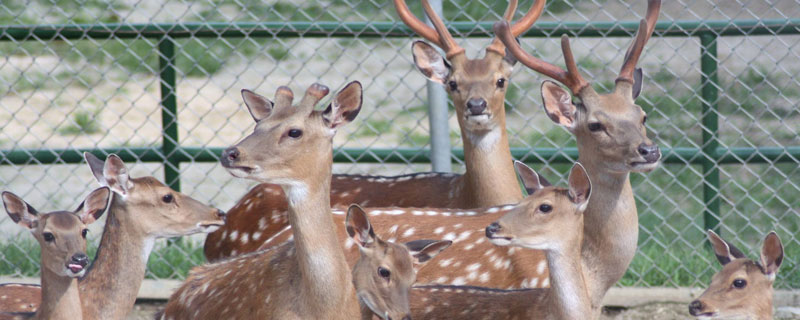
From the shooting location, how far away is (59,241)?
512cm

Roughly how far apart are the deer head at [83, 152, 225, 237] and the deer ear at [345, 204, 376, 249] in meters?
1.07

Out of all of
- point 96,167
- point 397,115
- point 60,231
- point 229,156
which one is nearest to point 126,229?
point 96,167

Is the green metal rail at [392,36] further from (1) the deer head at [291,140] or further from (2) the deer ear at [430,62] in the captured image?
(1) the deer head at [291,140]

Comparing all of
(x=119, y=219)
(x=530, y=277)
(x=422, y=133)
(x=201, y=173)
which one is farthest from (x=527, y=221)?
(x=422, y=133)

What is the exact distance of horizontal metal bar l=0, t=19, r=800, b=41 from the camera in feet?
23.3

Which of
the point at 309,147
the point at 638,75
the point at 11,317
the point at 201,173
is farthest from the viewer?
the point at 201,173

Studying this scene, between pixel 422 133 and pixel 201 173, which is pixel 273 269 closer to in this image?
pixel 201 173

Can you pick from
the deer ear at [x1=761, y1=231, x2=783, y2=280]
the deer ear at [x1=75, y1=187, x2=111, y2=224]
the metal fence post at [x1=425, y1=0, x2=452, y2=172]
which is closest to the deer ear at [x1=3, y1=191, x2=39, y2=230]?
the deer ear at [x1=75, y1=187, x2=111, y2=224]

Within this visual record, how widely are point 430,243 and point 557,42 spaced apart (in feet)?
25.9

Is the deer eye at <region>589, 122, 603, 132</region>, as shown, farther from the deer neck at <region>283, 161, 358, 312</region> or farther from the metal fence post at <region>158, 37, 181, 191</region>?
the metal fence post at <region>158, 37, 181, 191</region>

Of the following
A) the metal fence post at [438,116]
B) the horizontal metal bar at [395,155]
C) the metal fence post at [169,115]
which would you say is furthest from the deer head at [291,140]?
the metal fence post at [169,115]

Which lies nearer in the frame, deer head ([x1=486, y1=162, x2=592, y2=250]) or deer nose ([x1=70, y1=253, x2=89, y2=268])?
deer head ([x1=486, y1=162, x2=592, y2=250])

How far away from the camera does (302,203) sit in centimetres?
450

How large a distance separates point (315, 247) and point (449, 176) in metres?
2.26
